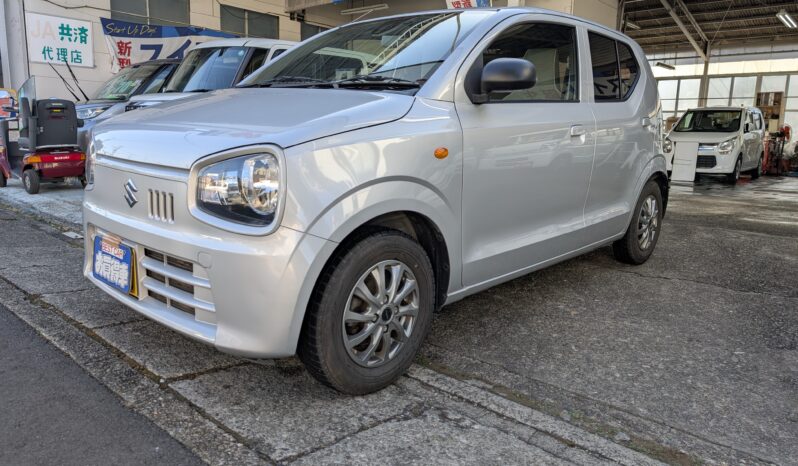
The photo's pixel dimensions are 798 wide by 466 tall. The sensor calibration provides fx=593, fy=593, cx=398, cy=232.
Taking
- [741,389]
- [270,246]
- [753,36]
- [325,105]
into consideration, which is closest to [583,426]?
[741,389]

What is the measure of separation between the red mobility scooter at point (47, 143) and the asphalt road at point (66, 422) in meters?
5.77

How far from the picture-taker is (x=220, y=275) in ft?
7.20

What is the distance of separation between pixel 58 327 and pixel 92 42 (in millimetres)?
10424

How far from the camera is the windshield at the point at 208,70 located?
24.8 ft

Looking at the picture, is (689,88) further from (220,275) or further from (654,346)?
(220,275)

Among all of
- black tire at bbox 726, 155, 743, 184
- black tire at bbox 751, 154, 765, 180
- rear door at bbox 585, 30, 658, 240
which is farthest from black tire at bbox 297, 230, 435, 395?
black tire at bbox 751, 154, 765, 180

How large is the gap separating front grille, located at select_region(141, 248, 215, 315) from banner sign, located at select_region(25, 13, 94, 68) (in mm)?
10748

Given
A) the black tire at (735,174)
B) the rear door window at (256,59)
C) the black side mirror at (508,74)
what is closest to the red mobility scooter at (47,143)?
the rear door window at (256,59)

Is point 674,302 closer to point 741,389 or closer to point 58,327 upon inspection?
point 741,389

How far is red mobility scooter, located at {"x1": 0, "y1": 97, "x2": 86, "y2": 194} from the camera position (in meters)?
7.64

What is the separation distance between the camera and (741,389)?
2742 millimetres

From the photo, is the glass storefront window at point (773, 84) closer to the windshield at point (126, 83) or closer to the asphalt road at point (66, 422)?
the windshield at point (126, 83)

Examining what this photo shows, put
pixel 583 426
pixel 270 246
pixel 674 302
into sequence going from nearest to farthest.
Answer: pixel 270 246
pixel 583 426
pixel 674 302

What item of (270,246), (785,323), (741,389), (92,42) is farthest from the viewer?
(92,42)
